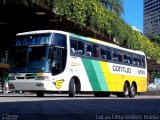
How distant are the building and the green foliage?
5662cm

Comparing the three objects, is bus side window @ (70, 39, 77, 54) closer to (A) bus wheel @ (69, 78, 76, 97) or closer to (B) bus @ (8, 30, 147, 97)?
(B) bus @ (8, 30, 147, 97)

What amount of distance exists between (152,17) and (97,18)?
7262 cm

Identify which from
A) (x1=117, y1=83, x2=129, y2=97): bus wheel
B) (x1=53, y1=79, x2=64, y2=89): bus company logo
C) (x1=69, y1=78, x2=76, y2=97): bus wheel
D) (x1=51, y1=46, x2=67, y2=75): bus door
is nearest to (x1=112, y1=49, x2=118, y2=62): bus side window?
(x1=117, y1=83, x2=129, y2=97): bus wheel

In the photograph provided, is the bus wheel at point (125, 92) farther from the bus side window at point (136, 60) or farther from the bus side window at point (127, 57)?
the bus side window at point (136, 60)

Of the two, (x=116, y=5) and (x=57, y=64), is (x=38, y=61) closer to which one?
(x=57, y=64)

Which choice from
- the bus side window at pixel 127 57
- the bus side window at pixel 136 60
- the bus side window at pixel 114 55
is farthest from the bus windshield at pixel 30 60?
the bus side window at pixel 136 60

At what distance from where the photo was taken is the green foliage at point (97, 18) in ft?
79.7

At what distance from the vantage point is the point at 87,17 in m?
28.4

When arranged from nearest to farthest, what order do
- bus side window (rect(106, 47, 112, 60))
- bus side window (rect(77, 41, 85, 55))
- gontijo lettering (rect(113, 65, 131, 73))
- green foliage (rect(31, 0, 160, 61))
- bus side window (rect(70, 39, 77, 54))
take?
bus side window (rect(70, 39, 77, 54)) < bus side window (rect(77, 41, 85, 55)) < green foliage (rect(31, 0, 160, 61)) < bus side window (rect(106, 47, 112, 60)) < gontijo lettering (rect(113, 65, 131, 73))

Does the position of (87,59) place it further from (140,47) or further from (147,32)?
(147,32)

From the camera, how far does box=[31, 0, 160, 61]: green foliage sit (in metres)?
24.3

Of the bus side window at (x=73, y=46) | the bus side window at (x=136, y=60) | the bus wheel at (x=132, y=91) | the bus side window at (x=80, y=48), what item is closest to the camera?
the bus side window at (x=73, y=46)

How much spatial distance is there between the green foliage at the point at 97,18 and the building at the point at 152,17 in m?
56.6

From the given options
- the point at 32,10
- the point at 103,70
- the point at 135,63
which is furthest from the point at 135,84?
the point at 32,10
